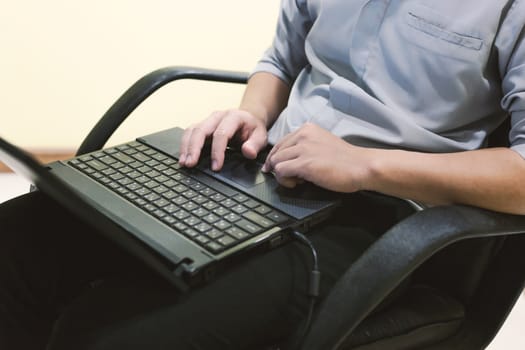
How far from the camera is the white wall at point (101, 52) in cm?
172

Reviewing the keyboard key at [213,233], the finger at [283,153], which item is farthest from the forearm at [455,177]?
the keyboard key at [213,233]

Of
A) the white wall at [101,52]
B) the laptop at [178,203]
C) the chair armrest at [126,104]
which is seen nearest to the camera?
the laptop at [178,203]

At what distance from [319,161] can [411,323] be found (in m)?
0.28

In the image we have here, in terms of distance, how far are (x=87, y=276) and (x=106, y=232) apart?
312 millimetres

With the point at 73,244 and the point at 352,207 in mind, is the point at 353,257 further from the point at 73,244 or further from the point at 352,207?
the point at 73,244

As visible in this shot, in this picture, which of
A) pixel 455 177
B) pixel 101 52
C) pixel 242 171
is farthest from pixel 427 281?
pixel 101 52

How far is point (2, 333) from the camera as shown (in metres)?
0.73

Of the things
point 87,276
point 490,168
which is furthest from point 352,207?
point 87,276

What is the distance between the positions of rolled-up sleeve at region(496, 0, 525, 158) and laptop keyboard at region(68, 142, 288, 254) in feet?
1.13

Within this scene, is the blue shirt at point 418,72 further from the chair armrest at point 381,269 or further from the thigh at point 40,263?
the thigh at point 40,263

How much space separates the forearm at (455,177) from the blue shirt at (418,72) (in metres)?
0.04

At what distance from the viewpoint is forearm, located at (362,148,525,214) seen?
66cm

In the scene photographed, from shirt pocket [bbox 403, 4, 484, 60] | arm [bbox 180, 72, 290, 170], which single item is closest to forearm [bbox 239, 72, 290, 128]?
arm [bbox 180, 72, 290, 170]

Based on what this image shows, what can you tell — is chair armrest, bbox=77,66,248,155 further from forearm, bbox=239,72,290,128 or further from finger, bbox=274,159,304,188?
finger, bbox=274,159,304,188
